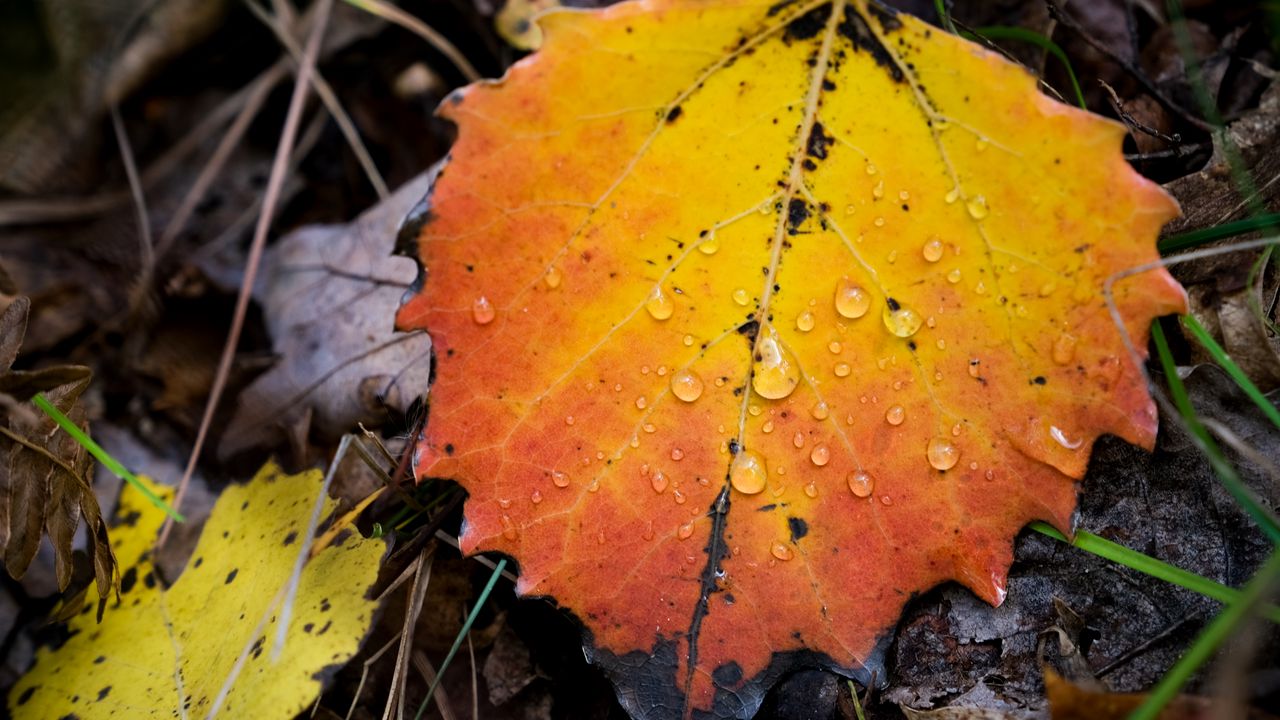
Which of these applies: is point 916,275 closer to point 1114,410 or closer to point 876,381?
point 876,381

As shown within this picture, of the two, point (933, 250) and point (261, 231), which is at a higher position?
point (261, 231)

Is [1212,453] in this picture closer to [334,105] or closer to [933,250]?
[933,250]

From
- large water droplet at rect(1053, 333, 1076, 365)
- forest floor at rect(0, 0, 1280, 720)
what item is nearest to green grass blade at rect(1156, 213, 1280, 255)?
forest floor at rect(0, 0, 1280, 720)

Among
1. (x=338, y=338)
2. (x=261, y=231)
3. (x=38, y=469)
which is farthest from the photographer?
(x=261, y=231)

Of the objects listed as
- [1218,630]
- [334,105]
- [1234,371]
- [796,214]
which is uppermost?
[334,105]

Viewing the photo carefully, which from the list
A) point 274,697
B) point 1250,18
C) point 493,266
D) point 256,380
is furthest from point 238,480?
point 1250,18

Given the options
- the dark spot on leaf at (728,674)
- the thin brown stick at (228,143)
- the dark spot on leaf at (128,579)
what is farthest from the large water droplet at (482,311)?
the thin brown stick at (228,143)

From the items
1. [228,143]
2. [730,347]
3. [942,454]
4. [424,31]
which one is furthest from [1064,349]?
[228,143]

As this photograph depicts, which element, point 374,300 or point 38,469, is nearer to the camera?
point 38,469
